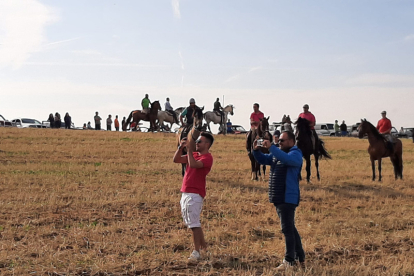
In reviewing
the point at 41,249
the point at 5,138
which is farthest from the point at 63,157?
the point at 41,249

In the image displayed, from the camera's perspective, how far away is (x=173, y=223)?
979cm

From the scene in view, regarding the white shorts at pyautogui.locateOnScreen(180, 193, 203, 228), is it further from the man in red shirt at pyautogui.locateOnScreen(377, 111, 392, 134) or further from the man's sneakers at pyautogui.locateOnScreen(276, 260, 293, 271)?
the man in red shirt at pyautogui.locateOnScreen(377, 111, 392, 134)

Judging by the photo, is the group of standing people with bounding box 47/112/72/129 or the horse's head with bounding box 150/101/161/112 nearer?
the horse's head with bounding box 150/101/161/112

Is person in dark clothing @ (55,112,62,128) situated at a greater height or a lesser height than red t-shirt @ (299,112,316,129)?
greater

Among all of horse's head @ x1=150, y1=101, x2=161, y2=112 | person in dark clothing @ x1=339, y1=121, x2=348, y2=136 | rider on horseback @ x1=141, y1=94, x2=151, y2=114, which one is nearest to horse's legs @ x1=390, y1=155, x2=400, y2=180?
horse's head @ x1=150, y1=101, x2=161, y2=112

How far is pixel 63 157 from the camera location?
22.6m

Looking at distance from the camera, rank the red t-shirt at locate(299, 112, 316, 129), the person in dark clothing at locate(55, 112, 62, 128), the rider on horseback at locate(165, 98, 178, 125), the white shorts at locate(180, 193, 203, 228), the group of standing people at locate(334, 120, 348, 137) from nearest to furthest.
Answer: the white shorts at locate(180, 193, 203, 228) → the red t-shirt at locate(299, 112, 316, 129) → the rider on horseback at locate(165, 98, 178, 125) → the person in dark clothing at locate(55, 112, 62, 128) → the group of standing people at locate(334, 120, 348, 137)

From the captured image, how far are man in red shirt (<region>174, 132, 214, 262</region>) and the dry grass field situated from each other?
0.39 meters

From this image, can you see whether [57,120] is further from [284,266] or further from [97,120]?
[284,266]

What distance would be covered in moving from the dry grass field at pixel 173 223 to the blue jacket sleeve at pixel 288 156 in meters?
1.38

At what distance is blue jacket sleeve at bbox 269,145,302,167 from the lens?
6289mm

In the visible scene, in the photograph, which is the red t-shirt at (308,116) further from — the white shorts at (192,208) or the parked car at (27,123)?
the parked car at (27,123)

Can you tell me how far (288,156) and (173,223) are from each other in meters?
4.07

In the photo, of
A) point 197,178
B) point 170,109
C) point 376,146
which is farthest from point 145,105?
point 197,178
